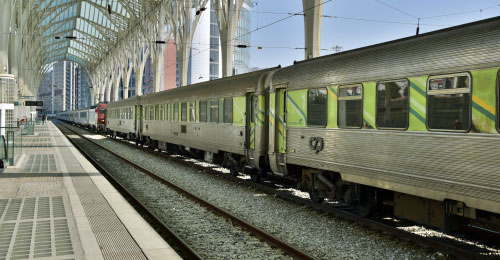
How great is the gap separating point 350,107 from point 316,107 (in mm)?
1204

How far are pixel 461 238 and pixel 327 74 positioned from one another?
4.05 meters

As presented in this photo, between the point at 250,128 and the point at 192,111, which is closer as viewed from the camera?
the point at 250,128

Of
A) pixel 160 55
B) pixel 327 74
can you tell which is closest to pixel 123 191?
pixel 327 74

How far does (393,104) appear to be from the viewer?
768 cm

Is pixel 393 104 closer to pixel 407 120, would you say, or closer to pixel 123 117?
pixel 407 120

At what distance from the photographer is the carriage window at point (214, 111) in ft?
51.6

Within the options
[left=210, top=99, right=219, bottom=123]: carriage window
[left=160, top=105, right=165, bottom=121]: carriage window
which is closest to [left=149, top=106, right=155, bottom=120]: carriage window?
[left=160, top=105, right=165, bottom=121]: carriage window

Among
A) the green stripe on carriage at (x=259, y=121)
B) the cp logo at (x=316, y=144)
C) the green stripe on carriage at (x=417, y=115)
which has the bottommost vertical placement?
the cp logo at (x=316, y=144)

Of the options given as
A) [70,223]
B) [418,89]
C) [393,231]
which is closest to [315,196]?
[393,231]

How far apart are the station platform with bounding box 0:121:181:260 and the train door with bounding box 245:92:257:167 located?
156 inches

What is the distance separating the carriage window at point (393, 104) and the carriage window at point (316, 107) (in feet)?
5.38

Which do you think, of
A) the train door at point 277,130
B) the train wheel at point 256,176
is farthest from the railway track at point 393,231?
the train wheel at point 256,176

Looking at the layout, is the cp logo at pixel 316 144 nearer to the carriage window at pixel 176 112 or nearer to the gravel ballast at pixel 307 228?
the gravel ballast at pixel 307 228

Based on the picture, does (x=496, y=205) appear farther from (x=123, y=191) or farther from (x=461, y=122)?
(x=123, y=191)
